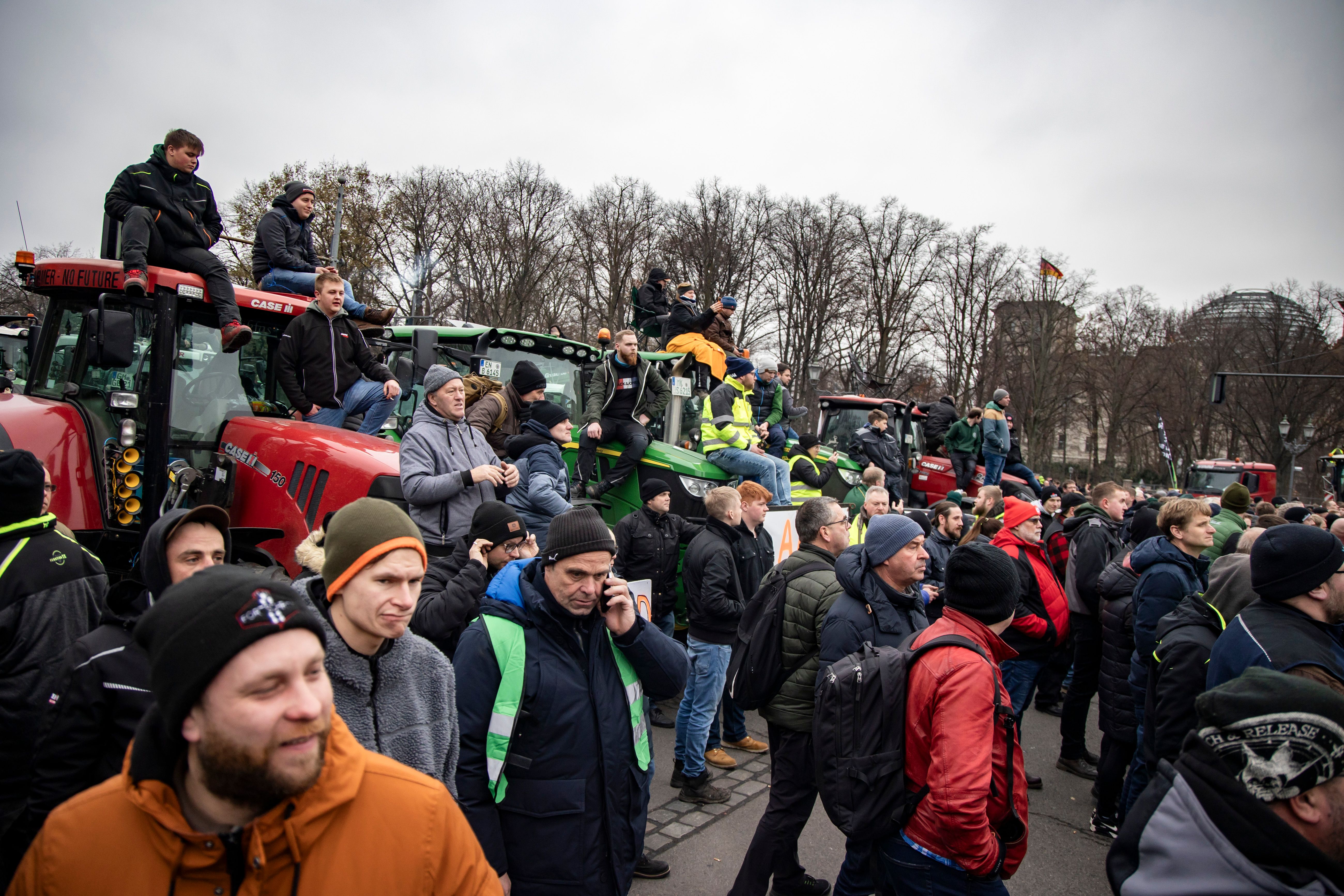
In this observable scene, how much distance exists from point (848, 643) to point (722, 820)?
2.04 m

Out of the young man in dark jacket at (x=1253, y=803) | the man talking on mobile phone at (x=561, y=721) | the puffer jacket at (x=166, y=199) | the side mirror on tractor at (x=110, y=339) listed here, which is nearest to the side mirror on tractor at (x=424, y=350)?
the puffer jacket at (x=166, y=199)

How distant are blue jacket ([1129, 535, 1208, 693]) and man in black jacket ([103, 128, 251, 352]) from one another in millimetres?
6031

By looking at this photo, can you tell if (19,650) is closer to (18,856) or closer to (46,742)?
(18,856)

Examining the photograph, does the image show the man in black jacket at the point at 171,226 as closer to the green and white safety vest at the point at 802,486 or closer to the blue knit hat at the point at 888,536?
the blue knit hat at the point at 888,536

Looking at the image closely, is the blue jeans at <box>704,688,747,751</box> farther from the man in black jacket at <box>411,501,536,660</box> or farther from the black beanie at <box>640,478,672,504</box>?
the man in black jacket at <box>411,501,536,660</box>

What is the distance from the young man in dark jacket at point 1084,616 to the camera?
6227 millimetres

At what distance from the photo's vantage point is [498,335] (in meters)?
8.25

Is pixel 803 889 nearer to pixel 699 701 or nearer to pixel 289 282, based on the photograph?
pixel 699 701

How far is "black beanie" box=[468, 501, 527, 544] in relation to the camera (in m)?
3.68

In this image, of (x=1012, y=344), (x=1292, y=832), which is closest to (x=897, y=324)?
(x=1012, y=344)

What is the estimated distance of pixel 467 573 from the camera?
3445 millimetres

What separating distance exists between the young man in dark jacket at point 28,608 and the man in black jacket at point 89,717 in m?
0.50

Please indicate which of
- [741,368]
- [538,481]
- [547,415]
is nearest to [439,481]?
[538,481]

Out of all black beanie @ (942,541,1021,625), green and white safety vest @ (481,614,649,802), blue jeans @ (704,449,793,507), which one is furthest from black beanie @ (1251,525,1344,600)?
blue jeans @ (704,449,793,507)
